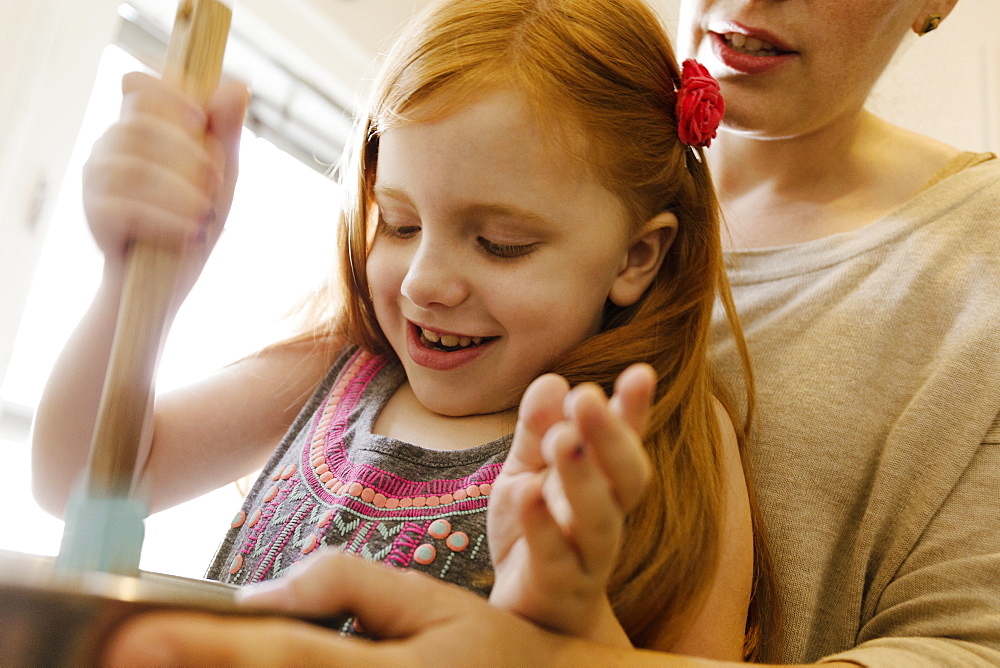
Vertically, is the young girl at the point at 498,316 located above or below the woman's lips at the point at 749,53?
below

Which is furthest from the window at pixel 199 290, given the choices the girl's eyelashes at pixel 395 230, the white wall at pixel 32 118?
the girl's eyelashes at pixel 395 230

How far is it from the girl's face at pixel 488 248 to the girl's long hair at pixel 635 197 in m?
0.02

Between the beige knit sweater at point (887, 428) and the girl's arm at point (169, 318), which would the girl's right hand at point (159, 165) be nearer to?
the girl's arm at point (169, 318)

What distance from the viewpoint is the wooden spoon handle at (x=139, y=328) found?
40 centimetres

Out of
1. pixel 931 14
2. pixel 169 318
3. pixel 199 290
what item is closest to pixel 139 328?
pixel 169 318

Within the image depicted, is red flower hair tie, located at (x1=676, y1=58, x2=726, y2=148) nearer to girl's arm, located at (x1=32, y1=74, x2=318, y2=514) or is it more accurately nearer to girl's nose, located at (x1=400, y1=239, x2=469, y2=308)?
girl's nose, located at (x1=400, y1=239, x2=469, y2=308)

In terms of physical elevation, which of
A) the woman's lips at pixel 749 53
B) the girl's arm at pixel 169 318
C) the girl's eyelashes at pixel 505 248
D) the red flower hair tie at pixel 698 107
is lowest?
the girl's arm at pixel 169 318

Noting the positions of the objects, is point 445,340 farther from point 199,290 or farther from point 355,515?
point 199,290

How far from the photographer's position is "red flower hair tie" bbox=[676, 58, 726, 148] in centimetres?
77

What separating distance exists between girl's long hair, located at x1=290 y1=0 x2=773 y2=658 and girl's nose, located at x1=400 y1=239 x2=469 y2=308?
0.38ft

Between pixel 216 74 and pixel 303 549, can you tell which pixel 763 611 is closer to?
pixel 303 549

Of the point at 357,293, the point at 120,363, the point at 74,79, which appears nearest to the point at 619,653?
the point at 120,363

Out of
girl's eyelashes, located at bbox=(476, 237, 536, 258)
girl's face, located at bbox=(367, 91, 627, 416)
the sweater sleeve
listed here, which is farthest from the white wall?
the sweater sleeve

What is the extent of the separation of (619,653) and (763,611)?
325 mm
